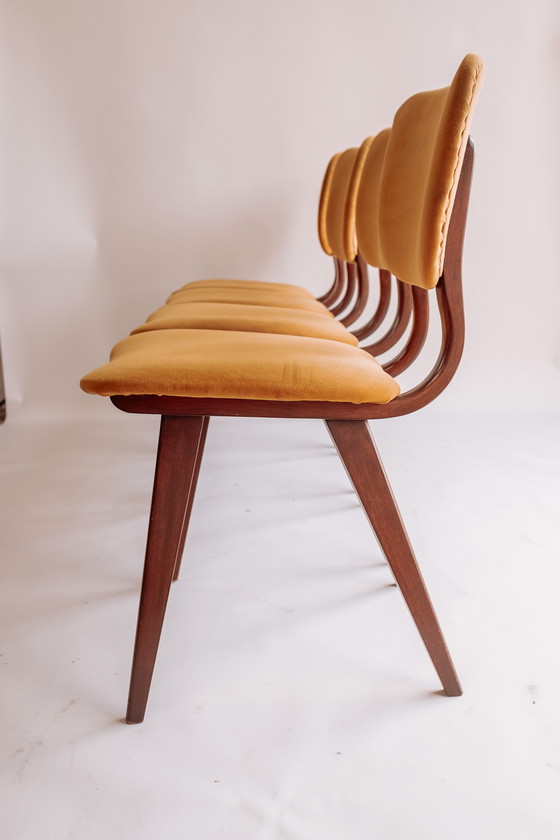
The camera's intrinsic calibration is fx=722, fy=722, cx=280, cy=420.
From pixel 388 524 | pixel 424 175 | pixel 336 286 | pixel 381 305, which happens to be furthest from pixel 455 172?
pixel 336 286

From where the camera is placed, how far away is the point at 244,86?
2.27 meters

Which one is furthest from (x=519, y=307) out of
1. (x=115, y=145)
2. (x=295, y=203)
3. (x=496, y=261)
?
(x=115, y=145)

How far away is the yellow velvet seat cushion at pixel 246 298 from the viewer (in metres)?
1.62

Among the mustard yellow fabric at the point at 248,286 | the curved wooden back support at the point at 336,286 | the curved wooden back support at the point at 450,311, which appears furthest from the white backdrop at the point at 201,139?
the curved wooden back support at the point at 450,311

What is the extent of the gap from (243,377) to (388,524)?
0.28 metres

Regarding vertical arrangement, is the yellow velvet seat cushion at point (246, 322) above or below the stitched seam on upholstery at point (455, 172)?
below

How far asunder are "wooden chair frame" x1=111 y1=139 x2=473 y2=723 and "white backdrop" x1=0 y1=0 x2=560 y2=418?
1.55 meters

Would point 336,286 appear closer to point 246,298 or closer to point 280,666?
point 246,298

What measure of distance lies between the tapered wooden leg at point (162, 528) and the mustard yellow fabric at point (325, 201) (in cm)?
140

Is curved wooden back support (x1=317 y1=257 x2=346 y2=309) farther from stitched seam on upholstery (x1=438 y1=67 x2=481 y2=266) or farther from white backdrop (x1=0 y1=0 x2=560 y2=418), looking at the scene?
stitched seam on upholstery (x1=438 y1=67 x2=481 y2=266)

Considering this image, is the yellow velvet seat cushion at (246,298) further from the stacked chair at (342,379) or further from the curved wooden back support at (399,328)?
the stacked chair at (342,379)

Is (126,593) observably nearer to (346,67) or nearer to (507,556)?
(507,556)

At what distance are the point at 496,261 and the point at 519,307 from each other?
0.19 m

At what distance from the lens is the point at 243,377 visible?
0.84 metres
